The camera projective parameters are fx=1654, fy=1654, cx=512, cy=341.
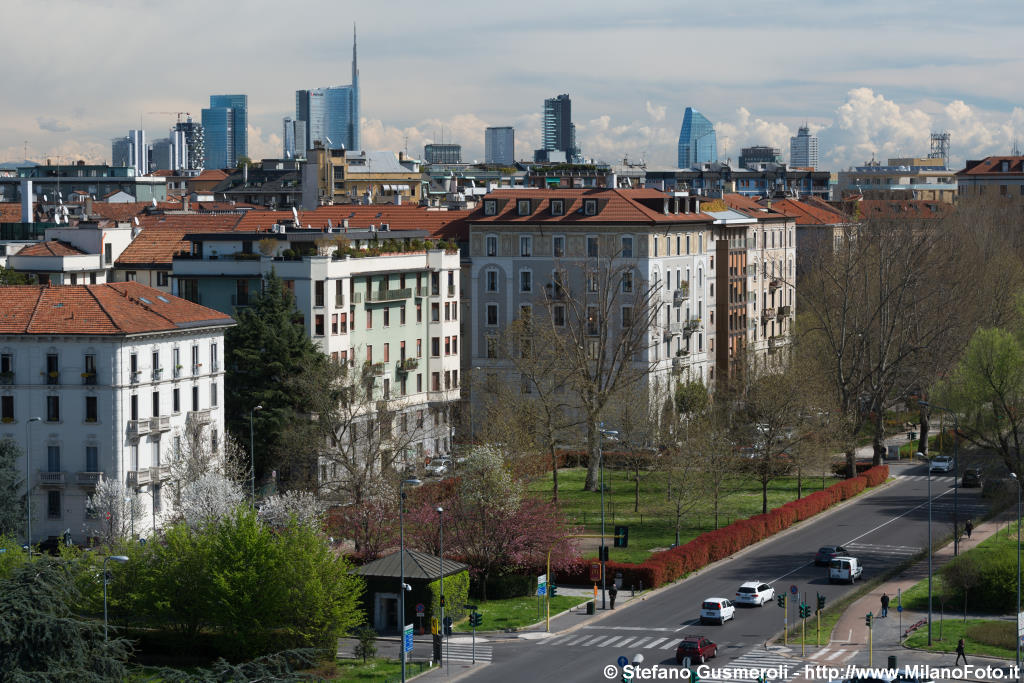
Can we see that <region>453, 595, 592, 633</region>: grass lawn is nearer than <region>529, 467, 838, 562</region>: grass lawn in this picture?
Yes

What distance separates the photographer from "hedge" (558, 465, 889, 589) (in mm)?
78375

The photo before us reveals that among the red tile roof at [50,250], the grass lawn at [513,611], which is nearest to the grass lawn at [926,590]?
the grass lawn at [513,611]

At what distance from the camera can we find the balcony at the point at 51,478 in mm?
84125

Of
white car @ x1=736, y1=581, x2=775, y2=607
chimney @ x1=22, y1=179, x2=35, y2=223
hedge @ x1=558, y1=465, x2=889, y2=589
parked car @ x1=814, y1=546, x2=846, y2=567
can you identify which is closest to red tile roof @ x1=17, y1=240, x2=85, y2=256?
chimney @ x1=22, y1=179, x2=35, y2=223

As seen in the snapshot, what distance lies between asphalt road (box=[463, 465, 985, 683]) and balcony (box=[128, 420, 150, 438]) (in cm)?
2664

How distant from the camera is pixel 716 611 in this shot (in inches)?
2744

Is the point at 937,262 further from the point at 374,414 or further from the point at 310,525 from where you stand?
the point at 310,525

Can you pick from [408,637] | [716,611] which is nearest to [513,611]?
[716,611]

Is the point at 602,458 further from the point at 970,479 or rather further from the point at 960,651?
the point at 960,651

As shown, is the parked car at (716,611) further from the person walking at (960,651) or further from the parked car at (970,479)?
the parked car at (970,479)

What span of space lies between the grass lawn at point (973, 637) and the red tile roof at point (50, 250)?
6487 centimetres

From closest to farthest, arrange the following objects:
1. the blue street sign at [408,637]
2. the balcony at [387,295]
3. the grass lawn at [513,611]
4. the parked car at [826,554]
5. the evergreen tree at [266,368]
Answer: the blue street sign at [408,637]
the grass lawn at [513,611]
the parked car at [826,554]
the evergreen tree at [266,368]
the balcony at [387,295]

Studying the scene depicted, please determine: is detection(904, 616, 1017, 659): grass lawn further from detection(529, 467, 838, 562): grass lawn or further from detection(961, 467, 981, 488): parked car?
detection(961, 467, 981, 488): parked car

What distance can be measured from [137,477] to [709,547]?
2919 centimetres
